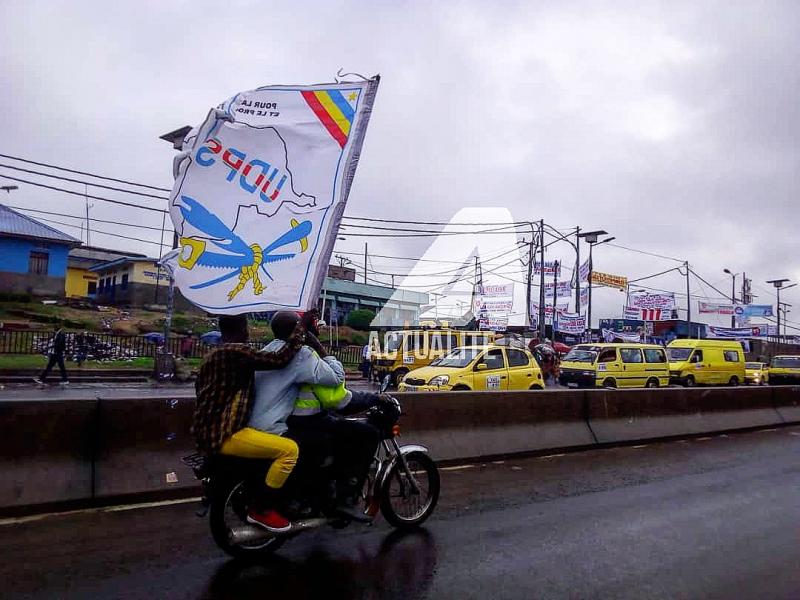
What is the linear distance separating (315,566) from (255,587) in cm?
51

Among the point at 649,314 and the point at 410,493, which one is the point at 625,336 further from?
the point at 410,493

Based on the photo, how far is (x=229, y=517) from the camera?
4.66m

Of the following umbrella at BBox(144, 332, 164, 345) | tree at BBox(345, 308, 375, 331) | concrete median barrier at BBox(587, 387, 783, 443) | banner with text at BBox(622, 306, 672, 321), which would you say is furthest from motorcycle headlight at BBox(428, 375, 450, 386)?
banner with text at BBox(622, 306, 672, 321)

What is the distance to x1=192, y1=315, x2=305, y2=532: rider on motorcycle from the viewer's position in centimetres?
443

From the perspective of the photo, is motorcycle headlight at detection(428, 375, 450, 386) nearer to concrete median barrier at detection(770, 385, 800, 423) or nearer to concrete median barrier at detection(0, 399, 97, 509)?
concrete median barrier at detection(770, 385, 800, 423)

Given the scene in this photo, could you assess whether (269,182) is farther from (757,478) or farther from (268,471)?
(757,478)

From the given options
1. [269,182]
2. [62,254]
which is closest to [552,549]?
[269,182]

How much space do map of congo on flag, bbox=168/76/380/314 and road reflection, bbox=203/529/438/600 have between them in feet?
5.64

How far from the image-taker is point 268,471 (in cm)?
450

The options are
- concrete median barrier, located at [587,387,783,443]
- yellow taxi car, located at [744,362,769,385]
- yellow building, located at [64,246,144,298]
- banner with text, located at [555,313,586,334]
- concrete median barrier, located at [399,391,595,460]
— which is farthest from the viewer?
yellow building, located at [64,246,144,298]

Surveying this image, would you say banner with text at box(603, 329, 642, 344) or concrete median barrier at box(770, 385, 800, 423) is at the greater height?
banner with text at box(603, 329, 642, 344)

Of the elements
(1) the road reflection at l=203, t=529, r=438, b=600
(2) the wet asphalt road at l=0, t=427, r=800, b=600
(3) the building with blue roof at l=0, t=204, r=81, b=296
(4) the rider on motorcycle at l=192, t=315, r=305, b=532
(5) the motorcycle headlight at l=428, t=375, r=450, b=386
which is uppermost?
(3) the building with blue roof at l=0, t=204, r=81, b=296

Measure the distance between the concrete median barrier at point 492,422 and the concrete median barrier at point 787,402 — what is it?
7070 millimetres

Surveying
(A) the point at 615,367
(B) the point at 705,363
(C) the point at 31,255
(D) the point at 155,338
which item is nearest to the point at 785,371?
(B) the point at 705,363
